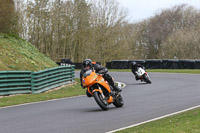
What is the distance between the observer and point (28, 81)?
17.0 meters

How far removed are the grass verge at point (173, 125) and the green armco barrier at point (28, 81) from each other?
29.7 feet

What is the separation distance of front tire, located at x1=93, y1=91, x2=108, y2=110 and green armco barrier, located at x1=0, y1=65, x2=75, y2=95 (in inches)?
265

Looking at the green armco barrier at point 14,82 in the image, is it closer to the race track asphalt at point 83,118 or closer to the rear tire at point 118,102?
the race track asphalt at point 83,118

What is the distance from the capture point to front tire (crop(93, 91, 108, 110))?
32.3 feet

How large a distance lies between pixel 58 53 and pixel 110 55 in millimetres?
8262

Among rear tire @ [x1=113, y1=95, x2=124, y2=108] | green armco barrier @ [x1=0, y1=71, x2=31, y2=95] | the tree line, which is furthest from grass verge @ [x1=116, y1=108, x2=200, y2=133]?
the tree line

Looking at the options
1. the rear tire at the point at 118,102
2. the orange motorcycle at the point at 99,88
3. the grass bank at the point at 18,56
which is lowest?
the rear tire at the point at 118,102

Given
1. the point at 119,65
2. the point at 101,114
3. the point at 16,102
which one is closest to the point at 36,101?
the point at 16,102

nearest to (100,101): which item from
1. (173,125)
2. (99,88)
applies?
(99,88)

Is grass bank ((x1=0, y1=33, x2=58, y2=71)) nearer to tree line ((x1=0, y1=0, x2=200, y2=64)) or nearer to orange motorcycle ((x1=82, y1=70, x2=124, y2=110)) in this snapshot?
orange motorcycle ((x1=82, y1=70, x2=124, y2=110))

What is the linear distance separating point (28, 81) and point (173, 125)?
10662 millimetres

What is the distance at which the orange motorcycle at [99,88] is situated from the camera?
9906 mm

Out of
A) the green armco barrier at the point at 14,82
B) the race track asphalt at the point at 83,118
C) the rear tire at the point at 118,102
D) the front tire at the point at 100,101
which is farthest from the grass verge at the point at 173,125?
the green armco barrier at the point at 14,82

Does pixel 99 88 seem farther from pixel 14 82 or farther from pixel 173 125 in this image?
pixel 14 82
